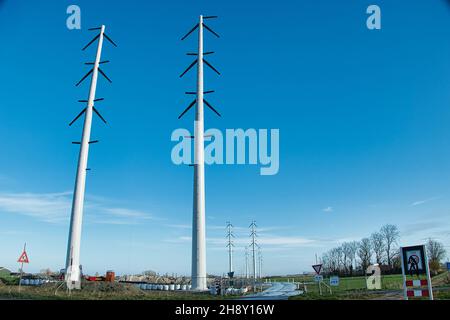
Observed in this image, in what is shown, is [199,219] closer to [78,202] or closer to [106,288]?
[106,288]

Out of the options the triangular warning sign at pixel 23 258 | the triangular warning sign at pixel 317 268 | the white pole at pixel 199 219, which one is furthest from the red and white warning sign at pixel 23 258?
the triangular warning sign at pixel 317 268

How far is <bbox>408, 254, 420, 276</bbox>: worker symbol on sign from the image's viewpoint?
14.4 meters

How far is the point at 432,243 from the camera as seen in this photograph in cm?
8650

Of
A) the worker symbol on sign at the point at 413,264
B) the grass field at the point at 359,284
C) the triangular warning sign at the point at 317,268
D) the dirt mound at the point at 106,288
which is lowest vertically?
the grass field at the point at 359,284

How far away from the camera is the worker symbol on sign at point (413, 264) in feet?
47.2

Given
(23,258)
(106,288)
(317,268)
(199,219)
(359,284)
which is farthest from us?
(359,284)

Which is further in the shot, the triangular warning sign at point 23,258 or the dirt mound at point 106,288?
the dirt mound at point 106,288

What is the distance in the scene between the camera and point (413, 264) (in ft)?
→ 47.8

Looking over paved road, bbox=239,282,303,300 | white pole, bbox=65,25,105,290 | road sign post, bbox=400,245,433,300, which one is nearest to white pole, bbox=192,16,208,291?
paved road, bbox=239,282,303,300

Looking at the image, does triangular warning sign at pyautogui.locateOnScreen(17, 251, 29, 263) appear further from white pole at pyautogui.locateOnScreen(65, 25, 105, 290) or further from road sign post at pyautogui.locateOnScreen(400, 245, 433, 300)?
road sign post at pyautogui.locateOnScreen(400, 245, 433, 300)

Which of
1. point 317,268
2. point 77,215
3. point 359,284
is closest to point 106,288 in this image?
point 77,215

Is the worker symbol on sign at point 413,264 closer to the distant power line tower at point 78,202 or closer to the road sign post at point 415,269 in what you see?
the road sign post at point 415,269

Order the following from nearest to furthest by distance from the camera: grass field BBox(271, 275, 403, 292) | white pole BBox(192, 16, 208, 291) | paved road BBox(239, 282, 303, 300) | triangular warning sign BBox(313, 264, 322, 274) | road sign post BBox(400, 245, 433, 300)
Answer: road sign post BBox(400, 245, 433, 300) → paved road BBox(239, 282, 303, 300) → triangular warning sign BBox(313, 264, 322, 274) → white pole BBox(192, 16, 208, 291) → grass field BBox(271, 275, 403, 292)
